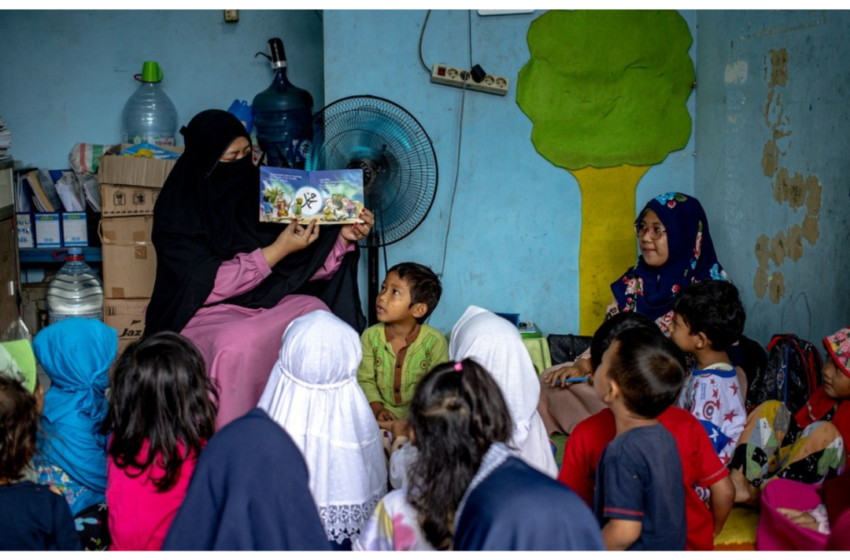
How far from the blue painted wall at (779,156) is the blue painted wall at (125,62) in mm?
2383

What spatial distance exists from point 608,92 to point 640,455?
2913mm

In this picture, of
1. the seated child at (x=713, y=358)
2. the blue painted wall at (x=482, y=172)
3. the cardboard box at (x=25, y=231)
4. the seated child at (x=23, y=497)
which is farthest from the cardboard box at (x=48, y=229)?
the seated child at (x=713, y=358)

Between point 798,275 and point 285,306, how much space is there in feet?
7.07

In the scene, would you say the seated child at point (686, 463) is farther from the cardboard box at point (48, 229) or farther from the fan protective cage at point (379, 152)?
the cardboard box at point (48, 229)

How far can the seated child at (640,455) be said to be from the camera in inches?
88.6

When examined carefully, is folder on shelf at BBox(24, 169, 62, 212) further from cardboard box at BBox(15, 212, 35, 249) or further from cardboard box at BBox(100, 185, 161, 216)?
cardboard box at BBox(100, 185, 161, 216)

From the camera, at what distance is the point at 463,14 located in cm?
472

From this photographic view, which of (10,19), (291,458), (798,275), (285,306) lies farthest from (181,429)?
(10,19)

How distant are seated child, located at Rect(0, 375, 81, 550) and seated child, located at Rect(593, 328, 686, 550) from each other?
1339mm

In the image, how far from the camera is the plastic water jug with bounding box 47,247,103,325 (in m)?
5.27

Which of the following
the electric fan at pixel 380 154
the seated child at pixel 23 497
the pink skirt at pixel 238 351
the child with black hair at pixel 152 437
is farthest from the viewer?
the electric fan at pixel 380 154

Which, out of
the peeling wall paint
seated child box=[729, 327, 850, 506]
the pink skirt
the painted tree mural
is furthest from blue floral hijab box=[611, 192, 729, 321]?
the pink skirt

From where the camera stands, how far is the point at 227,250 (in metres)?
Result: 3.89

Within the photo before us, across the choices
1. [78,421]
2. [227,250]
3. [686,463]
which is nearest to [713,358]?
[686,463]
